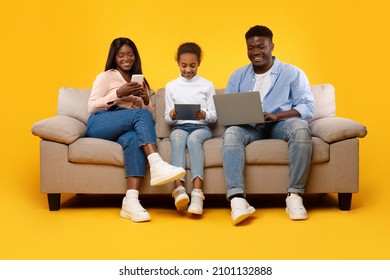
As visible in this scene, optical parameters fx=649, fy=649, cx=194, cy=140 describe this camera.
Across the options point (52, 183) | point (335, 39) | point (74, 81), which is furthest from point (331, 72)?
point (52, 183)

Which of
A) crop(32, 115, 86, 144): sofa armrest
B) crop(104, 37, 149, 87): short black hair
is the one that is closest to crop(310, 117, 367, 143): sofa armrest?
crop(104, 37, 149, 87): short black hair

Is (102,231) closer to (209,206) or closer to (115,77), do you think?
(209,206)

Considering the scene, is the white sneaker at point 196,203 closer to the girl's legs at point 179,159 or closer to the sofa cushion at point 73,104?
the girl's legs at point 179,159

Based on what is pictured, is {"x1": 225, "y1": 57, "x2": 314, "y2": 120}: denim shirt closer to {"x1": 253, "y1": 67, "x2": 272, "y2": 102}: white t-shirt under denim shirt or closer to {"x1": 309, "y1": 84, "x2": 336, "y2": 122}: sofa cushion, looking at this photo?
{"x1": 253, "y1": 67, "x2": 272, "y2": 102}: white t-shirt under denim shirt

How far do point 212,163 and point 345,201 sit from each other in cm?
81

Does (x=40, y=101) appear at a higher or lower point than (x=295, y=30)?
lower

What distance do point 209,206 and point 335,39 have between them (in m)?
1.93

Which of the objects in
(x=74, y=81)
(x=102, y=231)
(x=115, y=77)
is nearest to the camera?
(x=102, y=231)

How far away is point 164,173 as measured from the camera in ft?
11.7

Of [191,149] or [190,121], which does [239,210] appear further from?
[190,121]

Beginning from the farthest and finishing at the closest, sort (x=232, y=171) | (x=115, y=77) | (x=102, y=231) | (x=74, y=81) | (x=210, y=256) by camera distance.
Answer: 1. (x=74, y=81)
2. (x=115, y=77)
3. (x=232, y=171)
4. (x=102, y=231)
5. (x=210, y=256)

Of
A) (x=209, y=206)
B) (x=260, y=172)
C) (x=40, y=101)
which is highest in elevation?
(x=40, y=101)

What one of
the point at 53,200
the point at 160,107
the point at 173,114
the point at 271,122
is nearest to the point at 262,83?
the point at 271,122

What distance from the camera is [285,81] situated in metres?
4.04
